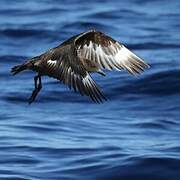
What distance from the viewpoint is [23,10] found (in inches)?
994

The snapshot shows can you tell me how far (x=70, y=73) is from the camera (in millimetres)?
10906

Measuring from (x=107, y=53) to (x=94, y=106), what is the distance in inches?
238

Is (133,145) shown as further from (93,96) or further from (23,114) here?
(93,96)

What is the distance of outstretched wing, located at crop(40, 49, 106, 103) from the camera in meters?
10.9

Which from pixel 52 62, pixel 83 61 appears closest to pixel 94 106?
pixel 83 61

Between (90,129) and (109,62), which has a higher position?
(109,62)

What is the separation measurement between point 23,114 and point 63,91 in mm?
1567

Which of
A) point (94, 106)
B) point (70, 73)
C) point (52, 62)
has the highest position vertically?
point (52, 62)

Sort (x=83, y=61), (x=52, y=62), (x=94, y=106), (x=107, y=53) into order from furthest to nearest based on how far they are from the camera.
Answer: (x=94, y=106), (x=107, y=53), (x=83, y=61), (x=52, y=62)

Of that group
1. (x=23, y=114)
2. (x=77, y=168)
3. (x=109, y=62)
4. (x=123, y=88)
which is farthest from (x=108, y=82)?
(x=109, y=62)

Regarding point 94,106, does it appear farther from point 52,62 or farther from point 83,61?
point 52,62

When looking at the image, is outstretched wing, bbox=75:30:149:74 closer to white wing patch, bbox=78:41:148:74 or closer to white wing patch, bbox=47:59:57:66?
white wing patch, bbox=78:41:148:74

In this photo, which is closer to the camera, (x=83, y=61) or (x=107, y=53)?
(x=83, y=61)

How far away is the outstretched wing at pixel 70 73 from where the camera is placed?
1091 centimetres
